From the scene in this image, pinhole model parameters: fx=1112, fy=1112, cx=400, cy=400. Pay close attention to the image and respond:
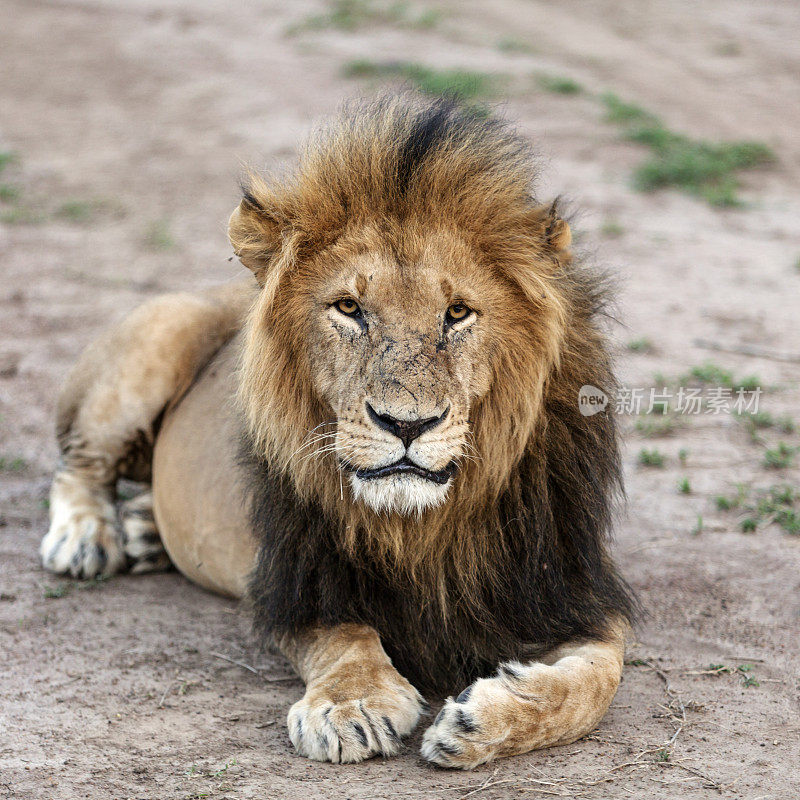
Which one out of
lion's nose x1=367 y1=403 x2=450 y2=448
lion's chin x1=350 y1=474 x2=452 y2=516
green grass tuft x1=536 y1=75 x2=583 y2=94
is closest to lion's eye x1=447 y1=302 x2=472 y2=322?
lion's nose x1=367 y1=403 x2=450 y2=448

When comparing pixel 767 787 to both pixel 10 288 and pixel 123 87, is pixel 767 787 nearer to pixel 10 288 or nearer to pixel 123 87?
pixel 10 288

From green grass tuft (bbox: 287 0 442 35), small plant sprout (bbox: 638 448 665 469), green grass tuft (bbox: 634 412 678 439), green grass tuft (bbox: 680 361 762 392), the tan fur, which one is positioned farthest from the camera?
green grass tuft (bbox: 287 0 442 35)

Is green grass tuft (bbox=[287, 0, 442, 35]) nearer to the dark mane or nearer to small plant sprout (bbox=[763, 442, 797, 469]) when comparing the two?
small plant sprout (bbox=[763, 442, 797, 469])

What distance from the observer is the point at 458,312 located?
9.18 ft

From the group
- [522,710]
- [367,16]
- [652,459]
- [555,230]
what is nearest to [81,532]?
[522,710]

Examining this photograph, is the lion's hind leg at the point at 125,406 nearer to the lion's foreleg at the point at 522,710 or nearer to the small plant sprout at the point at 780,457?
the lion's foreleg at the point at 522,710

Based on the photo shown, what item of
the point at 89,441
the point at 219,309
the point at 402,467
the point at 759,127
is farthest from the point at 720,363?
the point at 759,127

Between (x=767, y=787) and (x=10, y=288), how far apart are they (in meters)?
6.07

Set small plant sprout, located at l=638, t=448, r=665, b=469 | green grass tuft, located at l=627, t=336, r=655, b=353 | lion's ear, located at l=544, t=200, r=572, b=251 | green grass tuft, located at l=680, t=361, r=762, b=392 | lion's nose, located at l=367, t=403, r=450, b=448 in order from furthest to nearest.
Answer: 1. green grass tuft, located at l=627, t=336, r=655, b=353
2. green grass tuft, located at l=680, t=361, r=762, b=392
3. small plant sprout, located at l=638, t=448, r=665, b=469
4. lion's ear, located at l=544, t=200, r=572, b=251
5. lion's nose, located at l=367, t=403, r=450, b=448

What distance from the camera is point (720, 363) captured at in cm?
607

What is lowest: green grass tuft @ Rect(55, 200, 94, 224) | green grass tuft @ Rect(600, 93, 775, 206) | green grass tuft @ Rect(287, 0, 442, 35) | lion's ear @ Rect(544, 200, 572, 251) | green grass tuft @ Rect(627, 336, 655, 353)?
green grass tuft @ Rect(627, 336, 655, 353)

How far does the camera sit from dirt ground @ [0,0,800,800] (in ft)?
9.11

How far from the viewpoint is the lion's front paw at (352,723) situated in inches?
108

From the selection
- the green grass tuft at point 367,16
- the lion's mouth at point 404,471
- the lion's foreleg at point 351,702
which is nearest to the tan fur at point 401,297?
the lion's mouth at point 404,471
